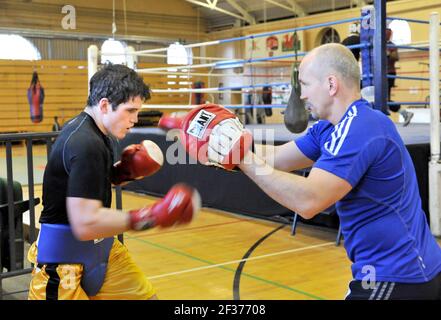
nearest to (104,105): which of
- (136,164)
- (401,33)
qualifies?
(136,164)

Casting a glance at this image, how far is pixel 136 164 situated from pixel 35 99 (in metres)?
12.3

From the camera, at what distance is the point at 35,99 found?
13695 mm

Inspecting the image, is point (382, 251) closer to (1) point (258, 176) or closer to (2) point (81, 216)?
(1) point (258, 176)

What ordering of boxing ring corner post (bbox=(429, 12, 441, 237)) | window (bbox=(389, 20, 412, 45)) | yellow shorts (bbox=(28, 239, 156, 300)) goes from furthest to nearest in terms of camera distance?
window (bbox=(389, 20, 412, 45)), boxing ring corner post (bbox=(429, 12, 441, 237)), yellow shorts (bbox=(28, 239, 156, 300))

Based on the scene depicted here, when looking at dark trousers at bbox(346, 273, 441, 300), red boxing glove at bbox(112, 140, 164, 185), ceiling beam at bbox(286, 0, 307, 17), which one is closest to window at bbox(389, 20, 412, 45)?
red boxing glove at bbox(112, 140, 164, 185)

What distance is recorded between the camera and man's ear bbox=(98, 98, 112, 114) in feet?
6.31

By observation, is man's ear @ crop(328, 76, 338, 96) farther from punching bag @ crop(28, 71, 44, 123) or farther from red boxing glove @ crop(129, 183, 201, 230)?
punching bag @ crop(28, 71, 44, 123)

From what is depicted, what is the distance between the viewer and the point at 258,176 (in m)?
1.56

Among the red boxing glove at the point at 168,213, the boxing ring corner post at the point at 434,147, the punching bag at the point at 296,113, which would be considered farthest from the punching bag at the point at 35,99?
the red boxing glove at the point at 168,213

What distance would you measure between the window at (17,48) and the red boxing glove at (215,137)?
520 inches

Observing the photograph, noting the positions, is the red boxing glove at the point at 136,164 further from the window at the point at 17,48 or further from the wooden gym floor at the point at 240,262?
the window at the point at 17,48

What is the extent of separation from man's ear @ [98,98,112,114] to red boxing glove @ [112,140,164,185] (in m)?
0.36

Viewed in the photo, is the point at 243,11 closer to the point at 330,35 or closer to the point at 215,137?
the point at 330,35
